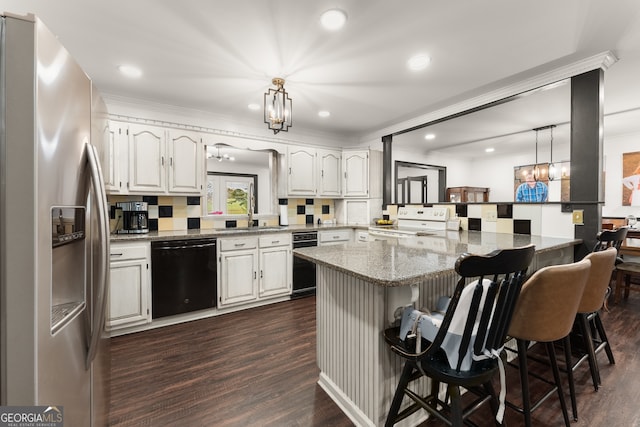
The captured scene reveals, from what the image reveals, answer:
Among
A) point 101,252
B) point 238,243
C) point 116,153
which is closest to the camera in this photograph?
point 101,252

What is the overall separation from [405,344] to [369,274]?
0.36 metres

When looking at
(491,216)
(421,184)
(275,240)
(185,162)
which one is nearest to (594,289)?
(491,216)

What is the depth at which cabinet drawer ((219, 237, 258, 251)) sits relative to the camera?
295 centimetres

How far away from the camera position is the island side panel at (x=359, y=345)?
1.32 m

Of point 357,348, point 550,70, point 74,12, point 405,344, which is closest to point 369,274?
point 405,344

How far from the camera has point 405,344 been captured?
3.86ft

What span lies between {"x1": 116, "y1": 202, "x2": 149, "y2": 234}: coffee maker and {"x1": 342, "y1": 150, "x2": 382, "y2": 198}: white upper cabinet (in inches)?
105

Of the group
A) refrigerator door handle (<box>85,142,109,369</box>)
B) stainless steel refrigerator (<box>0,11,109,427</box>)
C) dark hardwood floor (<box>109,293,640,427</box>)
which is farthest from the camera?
dark hardwood floor (<box>109,293,640,427</box>)

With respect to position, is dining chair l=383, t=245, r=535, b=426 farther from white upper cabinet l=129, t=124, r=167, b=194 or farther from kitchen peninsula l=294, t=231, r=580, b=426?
white upper cabinet l=129, t=124, r=167, b=194

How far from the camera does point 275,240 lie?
10.8 feet

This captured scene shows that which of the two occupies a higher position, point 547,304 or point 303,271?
point 547,304

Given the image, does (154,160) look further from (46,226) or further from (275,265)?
(46,226)

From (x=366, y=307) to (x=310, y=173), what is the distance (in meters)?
2.84

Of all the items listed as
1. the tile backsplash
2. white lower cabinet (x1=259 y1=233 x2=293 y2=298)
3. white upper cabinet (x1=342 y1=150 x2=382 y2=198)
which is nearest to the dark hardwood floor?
white lower cabinet (x1=259 y1=233 x2=293 y2=298)
